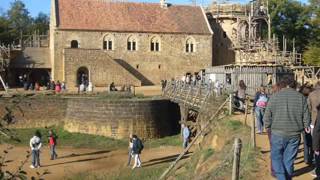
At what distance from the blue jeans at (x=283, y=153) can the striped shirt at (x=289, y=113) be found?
108mm

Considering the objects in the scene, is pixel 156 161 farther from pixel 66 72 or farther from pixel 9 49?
pixel 9 49

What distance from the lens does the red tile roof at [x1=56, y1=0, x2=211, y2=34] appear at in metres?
58.2

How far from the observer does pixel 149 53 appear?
199ft

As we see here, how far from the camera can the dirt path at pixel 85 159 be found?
2683 centimetres

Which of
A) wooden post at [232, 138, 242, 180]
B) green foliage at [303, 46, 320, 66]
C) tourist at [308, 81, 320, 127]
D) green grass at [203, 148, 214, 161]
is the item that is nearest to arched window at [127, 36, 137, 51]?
green foliage at [303, 46, 320, 66]

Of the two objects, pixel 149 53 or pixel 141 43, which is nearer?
pixel 141 43

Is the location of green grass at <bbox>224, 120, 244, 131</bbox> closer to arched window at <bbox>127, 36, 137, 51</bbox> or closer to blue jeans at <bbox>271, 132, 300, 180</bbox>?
blue jeans at <bbox>271, 132, 300, 180</bbox>

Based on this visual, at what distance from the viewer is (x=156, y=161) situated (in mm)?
27812

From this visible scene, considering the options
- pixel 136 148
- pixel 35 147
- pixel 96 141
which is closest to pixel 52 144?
pixel 35 147

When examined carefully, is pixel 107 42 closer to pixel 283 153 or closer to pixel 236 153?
pixel 283 153

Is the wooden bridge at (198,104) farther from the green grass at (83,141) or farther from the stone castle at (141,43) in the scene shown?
the stone castle at (141,43)

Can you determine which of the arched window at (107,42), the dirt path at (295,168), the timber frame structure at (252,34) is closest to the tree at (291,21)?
the timber frame structure at (252,34)

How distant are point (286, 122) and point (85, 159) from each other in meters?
21.9

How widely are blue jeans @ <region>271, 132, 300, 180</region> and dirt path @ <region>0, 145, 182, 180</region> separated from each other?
52.9 ft
